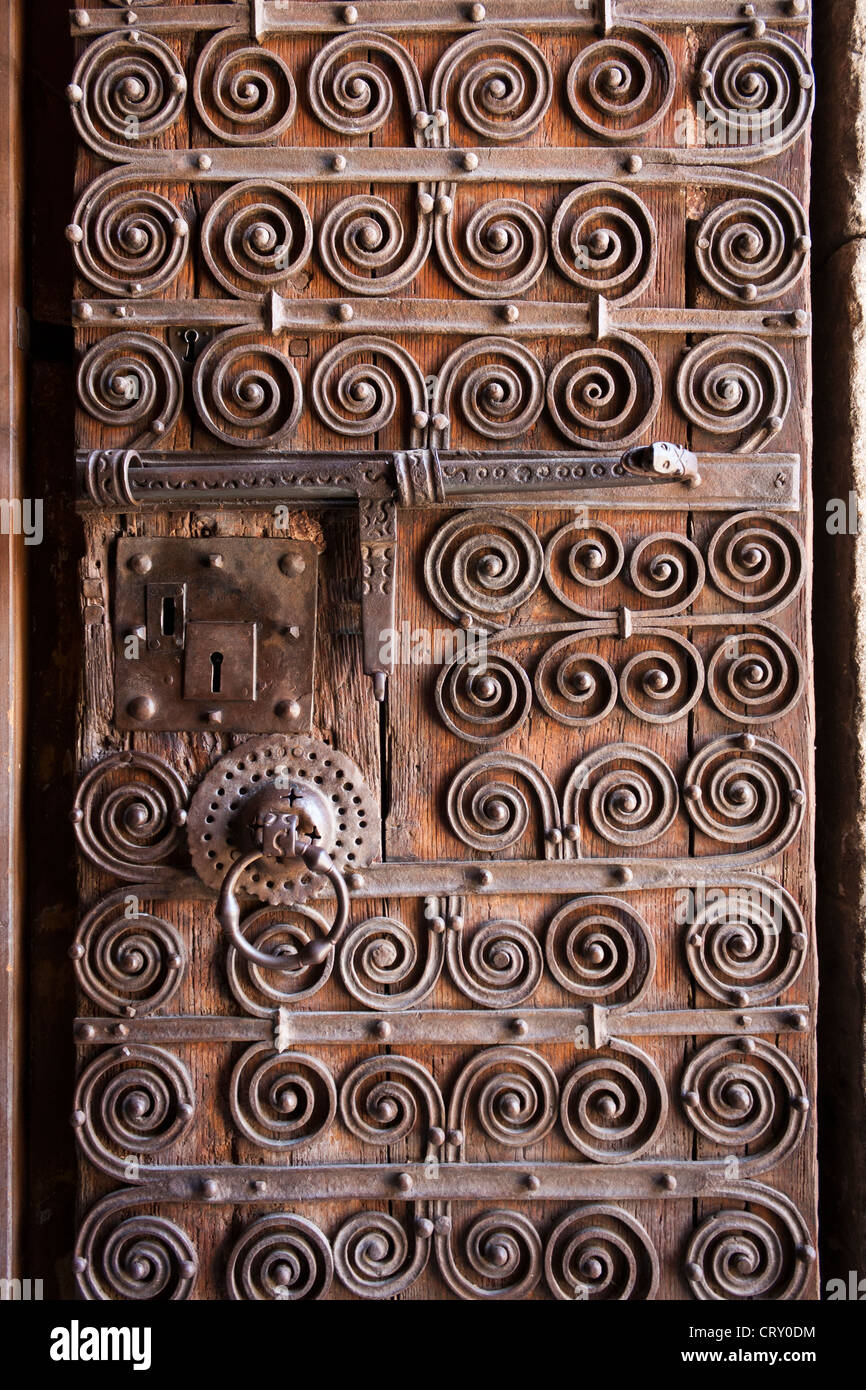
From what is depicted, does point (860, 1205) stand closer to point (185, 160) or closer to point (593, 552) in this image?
point (593, 552)

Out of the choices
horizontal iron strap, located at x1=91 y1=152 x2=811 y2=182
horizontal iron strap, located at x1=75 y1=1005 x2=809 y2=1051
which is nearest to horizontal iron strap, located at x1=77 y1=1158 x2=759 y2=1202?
horizontal iron strap, located at x1=75 y1=1005 x2=809 y2=1051

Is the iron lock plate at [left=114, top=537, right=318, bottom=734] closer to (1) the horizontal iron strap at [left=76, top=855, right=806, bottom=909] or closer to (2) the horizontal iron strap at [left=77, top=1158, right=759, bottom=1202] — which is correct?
(1) the horizontal iron strap at [left=76, top=855, right=806, bottom=909]

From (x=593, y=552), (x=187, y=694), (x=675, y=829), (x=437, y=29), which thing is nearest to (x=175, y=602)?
(x=187, y=694)

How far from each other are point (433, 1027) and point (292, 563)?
2.25 feet

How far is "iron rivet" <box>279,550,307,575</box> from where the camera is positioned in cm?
127

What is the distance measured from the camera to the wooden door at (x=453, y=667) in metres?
1.27

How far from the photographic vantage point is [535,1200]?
1.28 meters

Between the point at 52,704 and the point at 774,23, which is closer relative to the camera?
the point at 774,23

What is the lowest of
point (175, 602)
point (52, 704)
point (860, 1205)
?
point (860, 1205)

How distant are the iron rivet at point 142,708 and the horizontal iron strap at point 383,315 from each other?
53 centimetres

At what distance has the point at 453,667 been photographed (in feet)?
4.19

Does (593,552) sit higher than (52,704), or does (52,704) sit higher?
(593,552)

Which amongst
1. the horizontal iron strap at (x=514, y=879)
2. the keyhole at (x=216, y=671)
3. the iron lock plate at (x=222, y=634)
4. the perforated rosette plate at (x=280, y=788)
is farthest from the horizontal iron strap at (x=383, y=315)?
the horizontal iron strap at (x=514, y=879)

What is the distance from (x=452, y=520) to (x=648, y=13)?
775mm
